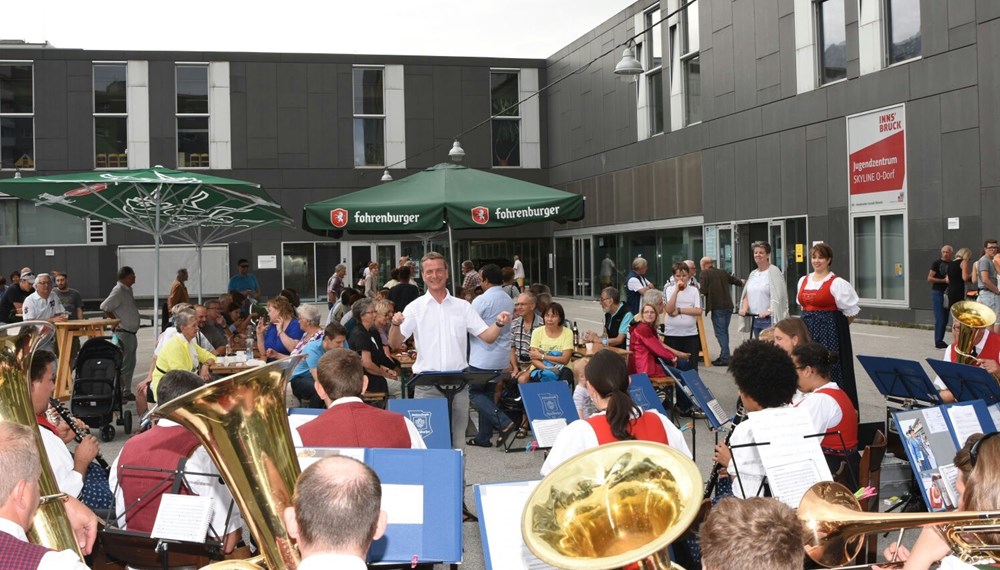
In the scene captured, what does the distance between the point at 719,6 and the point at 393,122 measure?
1310cm

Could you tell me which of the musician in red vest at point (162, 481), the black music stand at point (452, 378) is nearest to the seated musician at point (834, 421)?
the black music stand at point (452, 378)

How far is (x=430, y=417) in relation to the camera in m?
5.82

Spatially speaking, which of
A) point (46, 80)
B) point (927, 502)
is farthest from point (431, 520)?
point (46, 80)

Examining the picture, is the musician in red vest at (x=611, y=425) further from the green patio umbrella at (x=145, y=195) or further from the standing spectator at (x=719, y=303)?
the standing spectator at (x=719, y=303)

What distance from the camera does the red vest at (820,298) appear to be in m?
7.99

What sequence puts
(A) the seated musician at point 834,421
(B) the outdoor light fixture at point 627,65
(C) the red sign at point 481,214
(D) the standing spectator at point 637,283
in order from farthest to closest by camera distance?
1. (B) the outdoor light fixture at point 627,65
2. (D) the standing spectator at point 637,283
3. (C) the red sign at point 481,214
4. (A) the seated musician at point 834,421

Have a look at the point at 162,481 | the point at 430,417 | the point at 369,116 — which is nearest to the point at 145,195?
the point at 430,417

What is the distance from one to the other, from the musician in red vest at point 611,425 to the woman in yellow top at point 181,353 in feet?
15.9

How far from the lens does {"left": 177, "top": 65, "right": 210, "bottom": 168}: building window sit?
30.8m

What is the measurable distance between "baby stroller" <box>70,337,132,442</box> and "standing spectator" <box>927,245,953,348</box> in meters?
12.1

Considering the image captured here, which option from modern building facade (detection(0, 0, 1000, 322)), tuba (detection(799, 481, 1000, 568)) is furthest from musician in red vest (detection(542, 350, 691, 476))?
modern building facade (detection(0, 0, 1000, 322))

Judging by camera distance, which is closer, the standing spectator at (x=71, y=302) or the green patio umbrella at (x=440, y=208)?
the green patio umbrella at (x=440, y=208)

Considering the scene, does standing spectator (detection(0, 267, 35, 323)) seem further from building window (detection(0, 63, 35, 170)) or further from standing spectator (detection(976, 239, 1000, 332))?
building window (detection(0, 63, 35, 170))

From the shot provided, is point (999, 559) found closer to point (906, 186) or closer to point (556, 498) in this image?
point (556, 498)
